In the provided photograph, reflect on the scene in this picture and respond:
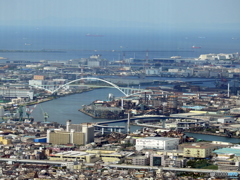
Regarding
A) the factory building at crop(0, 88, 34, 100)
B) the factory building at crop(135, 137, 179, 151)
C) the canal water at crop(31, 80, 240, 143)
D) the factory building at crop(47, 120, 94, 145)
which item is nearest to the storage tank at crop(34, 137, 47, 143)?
the factory building at crop(47, 120, 94, 145)

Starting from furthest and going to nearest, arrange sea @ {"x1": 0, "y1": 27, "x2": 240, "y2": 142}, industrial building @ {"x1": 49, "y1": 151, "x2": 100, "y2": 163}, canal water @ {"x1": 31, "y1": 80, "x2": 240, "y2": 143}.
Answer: sea @ {"x1": 0, "y1": 27, "x2": 240, "y2": 142}
canal water @ {"x1": 31, "y1": 80, "x2": 240, "y2": 143}
industrial building @ {"x1": 49, "y1": 151, "x2": 100, "y2": 163}

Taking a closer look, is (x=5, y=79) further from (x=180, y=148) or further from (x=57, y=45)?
(x=57, y=45)

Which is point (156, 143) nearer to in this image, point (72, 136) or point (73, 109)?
point (72, 136)

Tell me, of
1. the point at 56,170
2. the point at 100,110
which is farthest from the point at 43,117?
the point at 56,170

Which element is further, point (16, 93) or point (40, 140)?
point (16, 93)

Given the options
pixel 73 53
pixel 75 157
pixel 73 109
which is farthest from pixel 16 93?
pixel 73 53

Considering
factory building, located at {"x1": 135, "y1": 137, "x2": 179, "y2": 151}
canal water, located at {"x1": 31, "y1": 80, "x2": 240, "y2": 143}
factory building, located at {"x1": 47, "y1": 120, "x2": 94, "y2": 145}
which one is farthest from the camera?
canal water, located at {"x1": 31, "y1": 80, "x2": 240, "y2": 143}

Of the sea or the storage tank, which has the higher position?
the sea

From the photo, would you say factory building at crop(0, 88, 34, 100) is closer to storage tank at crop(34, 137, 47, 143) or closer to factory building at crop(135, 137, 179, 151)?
storage tank at crop(34, 137, 47, 143)

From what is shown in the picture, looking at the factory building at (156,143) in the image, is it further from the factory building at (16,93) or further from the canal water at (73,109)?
the factory building at (16,93)
